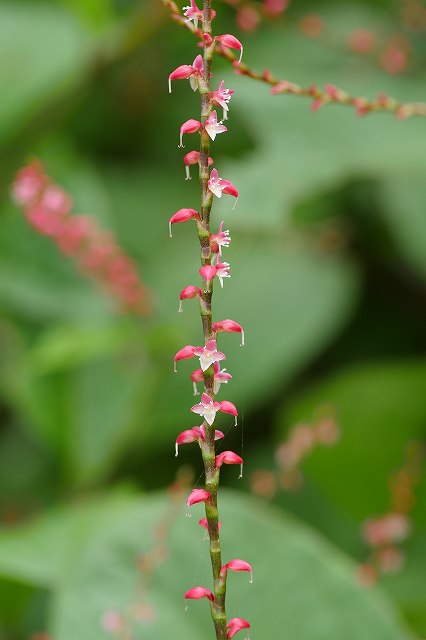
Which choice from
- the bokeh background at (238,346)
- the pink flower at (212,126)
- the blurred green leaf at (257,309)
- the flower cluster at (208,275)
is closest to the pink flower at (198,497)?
the flower cluster at (208,275)

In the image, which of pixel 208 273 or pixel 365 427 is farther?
pixel 365 427

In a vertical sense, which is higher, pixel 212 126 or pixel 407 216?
pixel 407 216

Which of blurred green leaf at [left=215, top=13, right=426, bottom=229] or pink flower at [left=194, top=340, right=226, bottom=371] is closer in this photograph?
pink flower at [left=194, top=340, right=226, bottom=371]

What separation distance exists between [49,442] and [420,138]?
471 mm

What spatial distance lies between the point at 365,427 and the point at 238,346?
163 mm

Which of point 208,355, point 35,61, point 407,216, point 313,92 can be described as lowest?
point 208,355

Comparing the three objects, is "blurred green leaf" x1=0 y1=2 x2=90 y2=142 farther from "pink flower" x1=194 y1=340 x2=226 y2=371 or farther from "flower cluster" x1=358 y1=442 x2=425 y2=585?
"pink flower" x1=194 y1=340 x2=226 y2=371

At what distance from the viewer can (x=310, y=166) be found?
80 centimetres

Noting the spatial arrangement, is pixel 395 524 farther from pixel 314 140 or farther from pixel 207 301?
pixel 207 301

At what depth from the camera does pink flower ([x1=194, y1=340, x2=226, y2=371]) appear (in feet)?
0.96

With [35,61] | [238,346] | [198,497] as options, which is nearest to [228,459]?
[198,497]

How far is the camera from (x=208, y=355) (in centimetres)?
29

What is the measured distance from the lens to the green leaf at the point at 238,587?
61cm

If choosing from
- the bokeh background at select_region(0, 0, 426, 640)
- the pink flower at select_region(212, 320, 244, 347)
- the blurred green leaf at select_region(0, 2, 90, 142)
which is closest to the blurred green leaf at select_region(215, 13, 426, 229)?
the bokeh background at select_region(0, 0, 426, 640)
